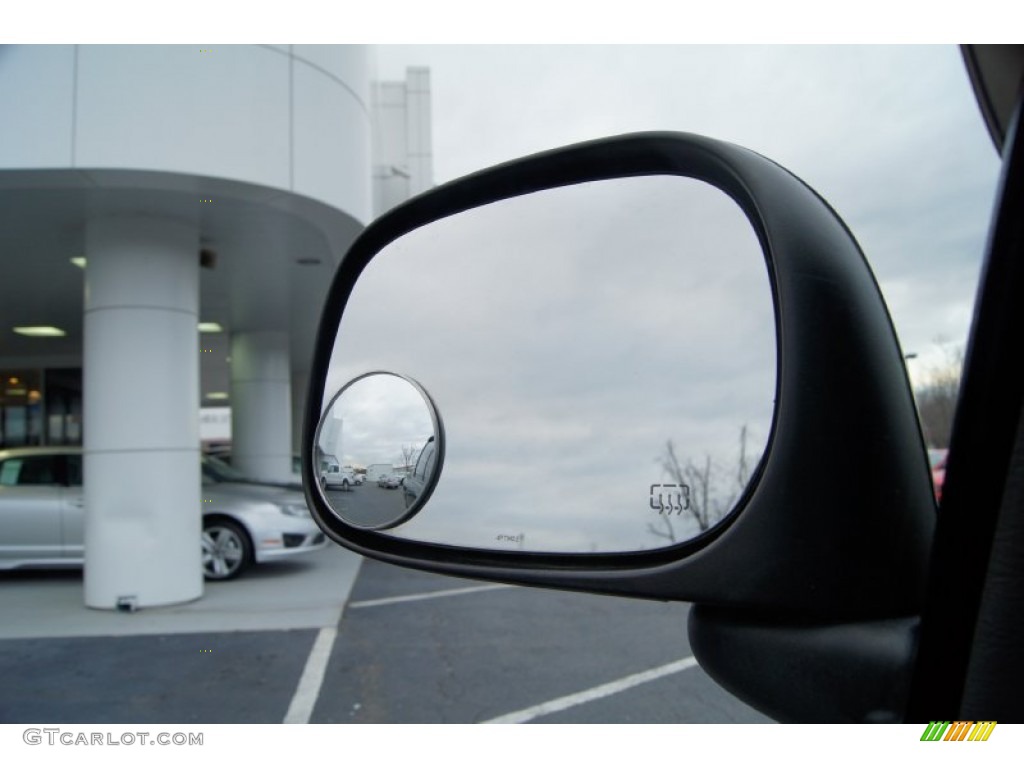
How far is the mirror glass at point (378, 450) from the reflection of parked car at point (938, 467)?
0.60m

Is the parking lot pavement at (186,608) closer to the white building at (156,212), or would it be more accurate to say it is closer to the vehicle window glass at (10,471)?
the white building at (156,212)

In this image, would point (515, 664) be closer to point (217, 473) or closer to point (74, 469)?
point (74, 469)

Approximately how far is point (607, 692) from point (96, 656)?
10.9 ft

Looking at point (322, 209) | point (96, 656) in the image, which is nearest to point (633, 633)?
point (96, 656)

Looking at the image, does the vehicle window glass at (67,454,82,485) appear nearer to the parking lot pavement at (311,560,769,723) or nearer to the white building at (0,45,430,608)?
the white building at (0,45,430,608)

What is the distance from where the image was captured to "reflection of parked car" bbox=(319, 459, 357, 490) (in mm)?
1202

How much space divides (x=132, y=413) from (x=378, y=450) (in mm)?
6349

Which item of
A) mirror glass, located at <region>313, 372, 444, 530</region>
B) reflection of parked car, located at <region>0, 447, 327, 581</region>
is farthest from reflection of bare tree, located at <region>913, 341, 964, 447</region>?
reflection of parked car, located at <region>0, 447, 327, 581</region>

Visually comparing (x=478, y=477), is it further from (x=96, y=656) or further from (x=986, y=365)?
(x=96, y=656)

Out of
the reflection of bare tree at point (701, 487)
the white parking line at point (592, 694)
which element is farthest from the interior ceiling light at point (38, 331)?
the reflection of bare tree at point (701, 487)

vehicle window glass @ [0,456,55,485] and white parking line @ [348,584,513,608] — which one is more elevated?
vehicle window glass @ [0,456,55,485]

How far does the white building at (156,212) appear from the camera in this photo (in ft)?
17.9
